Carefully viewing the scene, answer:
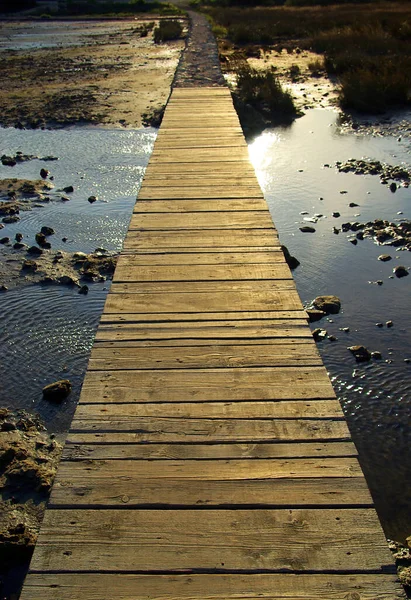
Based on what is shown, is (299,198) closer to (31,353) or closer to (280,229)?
(280,229)

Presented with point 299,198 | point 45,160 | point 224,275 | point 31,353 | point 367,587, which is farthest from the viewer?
point 45,160

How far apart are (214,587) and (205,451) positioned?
69 centimetres

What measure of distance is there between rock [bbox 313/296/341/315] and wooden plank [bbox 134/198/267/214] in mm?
1038

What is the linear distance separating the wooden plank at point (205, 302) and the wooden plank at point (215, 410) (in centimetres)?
100

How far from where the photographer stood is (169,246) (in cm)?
496

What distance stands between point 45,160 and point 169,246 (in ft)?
20.9

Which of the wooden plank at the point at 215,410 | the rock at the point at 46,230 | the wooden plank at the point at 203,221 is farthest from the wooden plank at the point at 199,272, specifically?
the rock at the point at 46,230

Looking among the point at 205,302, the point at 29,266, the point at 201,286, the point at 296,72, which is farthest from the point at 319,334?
the point at 296,72

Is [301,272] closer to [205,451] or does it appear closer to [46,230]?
[46,230]

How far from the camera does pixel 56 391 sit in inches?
187

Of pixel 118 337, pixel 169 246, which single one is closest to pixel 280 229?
pixel 169 246

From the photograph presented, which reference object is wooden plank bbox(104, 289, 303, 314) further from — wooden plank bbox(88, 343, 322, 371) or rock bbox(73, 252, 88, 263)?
rock bbox(73, 252, 88, 263)

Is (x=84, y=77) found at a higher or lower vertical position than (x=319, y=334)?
lower

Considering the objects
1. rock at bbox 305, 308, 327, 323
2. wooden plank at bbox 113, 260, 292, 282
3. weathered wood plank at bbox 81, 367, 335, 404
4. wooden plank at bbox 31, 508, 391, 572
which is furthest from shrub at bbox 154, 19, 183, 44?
wooden plank at bbox 31, 508, 391, 572
